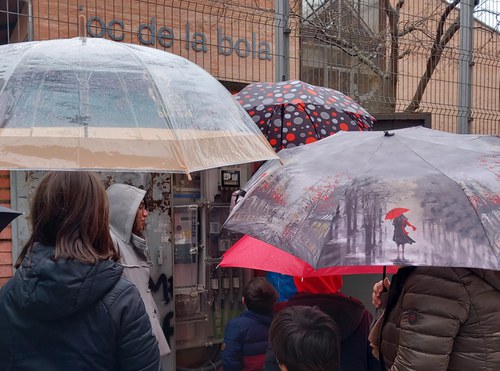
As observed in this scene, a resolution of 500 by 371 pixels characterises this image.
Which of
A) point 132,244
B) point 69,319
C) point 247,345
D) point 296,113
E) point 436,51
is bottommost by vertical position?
point 247,345

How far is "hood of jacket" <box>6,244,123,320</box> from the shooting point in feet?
5.97

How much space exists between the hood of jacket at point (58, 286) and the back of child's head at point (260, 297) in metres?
1.55

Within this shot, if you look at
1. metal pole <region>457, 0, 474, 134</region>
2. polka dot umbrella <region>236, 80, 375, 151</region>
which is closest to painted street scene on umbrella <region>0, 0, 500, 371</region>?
polka dot umbrella <region>236, 80, 375, 151</region>

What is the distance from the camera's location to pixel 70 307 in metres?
1.83

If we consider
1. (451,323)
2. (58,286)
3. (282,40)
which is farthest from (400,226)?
(282,40)

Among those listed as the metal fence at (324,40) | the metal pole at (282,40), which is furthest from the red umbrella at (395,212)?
the metal pole at (282,40)

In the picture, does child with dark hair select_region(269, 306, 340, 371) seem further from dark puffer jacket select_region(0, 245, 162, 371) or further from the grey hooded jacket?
the grey hooded jacket

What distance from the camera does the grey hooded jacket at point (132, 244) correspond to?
8.87 feet

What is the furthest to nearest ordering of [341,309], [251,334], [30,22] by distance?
[30,22] → [251,334] → [341,309]

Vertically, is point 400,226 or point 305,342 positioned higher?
point 400,226

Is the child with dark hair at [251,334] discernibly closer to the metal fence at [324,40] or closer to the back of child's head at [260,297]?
the back of child's head at [260,297]

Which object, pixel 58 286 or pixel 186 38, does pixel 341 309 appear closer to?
pixel 58 286

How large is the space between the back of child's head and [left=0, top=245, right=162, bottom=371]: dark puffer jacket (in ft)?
4.75

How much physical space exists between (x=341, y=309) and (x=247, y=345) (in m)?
0.89
